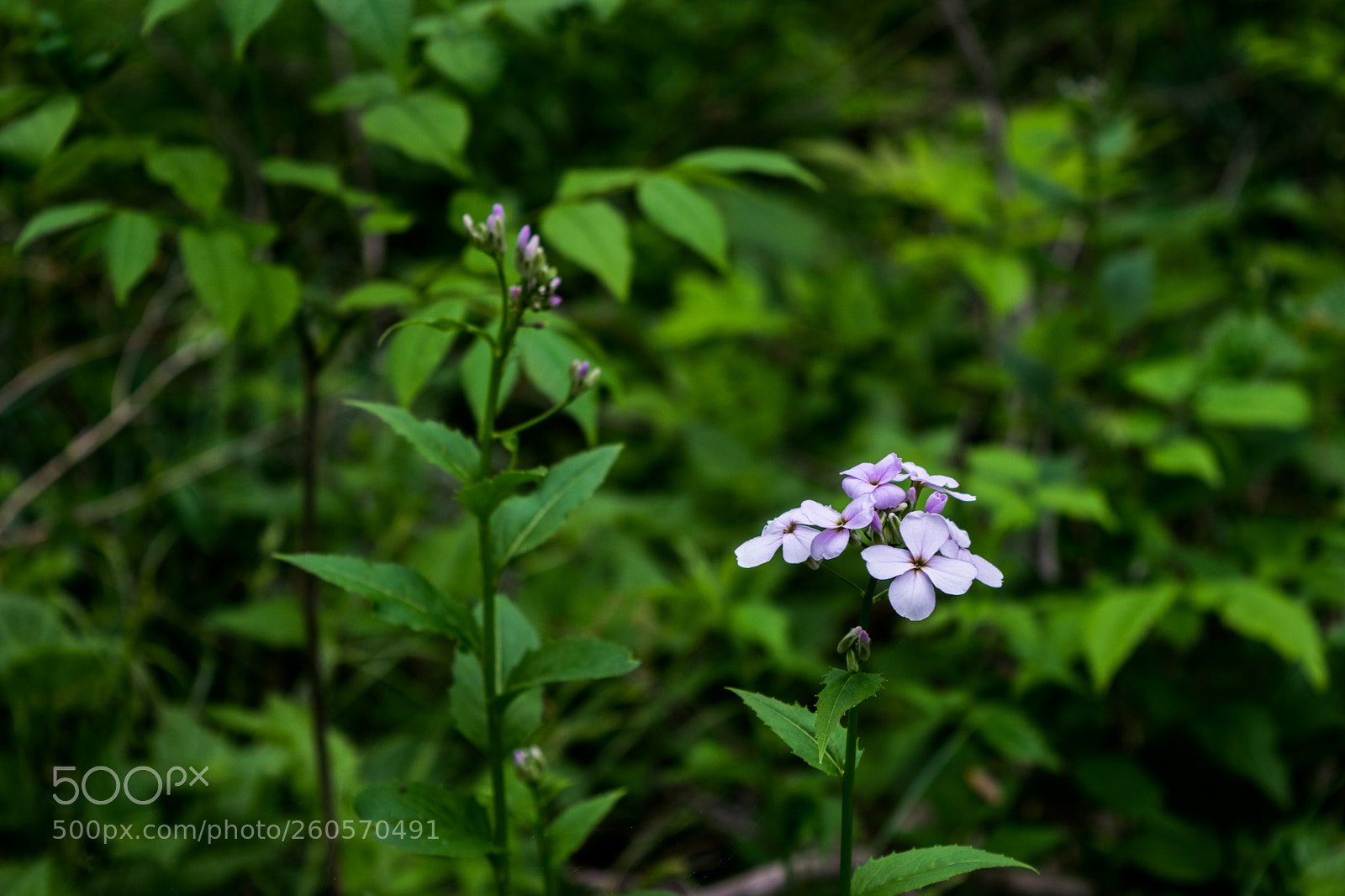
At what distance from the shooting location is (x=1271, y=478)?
3090mm

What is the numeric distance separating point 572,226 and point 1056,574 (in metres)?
1.77

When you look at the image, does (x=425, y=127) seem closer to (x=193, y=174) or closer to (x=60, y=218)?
(x=193, y=174)

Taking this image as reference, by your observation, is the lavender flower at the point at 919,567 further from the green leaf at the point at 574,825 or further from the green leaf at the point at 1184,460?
the green leaf at the point at 1184,460

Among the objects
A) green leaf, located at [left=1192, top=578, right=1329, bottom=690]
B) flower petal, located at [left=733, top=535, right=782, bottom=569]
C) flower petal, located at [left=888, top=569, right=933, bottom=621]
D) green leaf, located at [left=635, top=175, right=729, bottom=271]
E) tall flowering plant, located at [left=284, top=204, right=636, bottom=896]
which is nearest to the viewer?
flower petal, located at [left=888, top=569, right=933, bottom=621]

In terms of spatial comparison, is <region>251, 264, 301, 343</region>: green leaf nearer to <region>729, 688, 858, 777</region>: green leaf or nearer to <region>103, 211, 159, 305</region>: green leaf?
<region>103, 211, 159, 305</region>: green leaf

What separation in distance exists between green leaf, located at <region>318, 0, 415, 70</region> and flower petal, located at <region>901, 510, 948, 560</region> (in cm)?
106

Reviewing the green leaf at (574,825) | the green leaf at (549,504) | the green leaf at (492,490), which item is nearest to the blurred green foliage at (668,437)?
the green leaf at (549,504)

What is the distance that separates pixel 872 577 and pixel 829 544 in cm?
5

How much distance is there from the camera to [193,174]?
1.49 meters

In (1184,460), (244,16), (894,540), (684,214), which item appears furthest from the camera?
(1184,460)

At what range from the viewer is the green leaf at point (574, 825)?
4.09 feet

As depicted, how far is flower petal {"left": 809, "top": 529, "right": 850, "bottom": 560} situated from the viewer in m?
0.90

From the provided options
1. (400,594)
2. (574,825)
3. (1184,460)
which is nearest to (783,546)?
(400,594)

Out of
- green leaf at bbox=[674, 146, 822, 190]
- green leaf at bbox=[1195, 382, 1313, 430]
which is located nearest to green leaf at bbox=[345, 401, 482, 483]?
green leaf at bbox=[674, 146, 822, 190]
